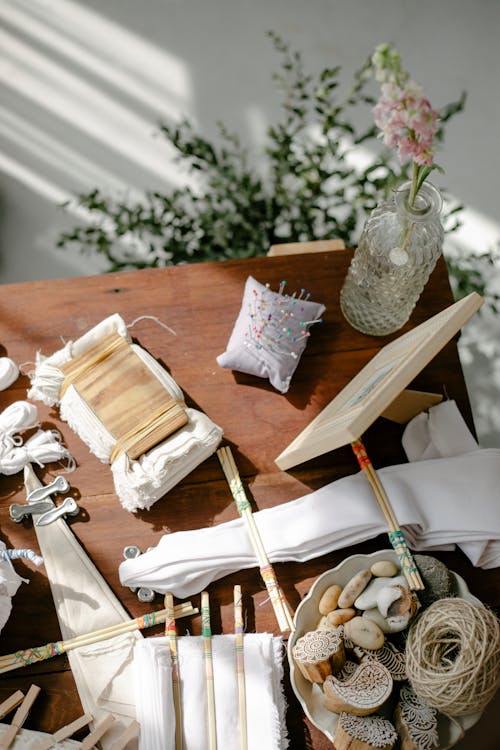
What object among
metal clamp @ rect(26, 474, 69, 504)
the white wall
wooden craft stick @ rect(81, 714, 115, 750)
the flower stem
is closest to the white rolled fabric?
metal clamp @ rect(26, 474, 69, 504)

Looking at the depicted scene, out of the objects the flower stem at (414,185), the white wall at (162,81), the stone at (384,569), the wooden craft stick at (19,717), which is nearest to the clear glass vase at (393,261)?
the flower stem at (414,185)

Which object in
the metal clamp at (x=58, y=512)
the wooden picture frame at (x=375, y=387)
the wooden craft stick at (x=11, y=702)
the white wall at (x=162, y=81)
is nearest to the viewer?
the wooden picture frame at (x=375, y=387)

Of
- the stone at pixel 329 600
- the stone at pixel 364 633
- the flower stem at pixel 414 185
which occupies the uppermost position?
the flower stem at pixel 414 185

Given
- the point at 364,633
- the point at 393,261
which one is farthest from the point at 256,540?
the point at 393,261

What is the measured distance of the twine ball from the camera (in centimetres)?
116

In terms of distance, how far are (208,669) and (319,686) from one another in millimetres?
229

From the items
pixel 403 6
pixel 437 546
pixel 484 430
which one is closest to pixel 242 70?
pixel 403 6

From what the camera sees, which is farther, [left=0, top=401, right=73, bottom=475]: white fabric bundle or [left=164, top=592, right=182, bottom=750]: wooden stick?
[left=0, top=401, right=73, bottom=475]: white fabric bundle

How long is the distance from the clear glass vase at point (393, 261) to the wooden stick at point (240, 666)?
694 mm

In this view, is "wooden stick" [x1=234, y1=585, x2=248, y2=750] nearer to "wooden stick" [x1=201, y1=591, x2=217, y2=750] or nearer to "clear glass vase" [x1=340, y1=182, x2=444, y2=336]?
"wooden stick" [x1=201, y1=591, x2=217, y2=750]

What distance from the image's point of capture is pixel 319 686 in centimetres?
132

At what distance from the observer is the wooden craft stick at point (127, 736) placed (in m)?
1.31

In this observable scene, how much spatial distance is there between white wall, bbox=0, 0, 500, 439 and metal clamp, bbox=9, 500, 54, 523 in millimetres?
1470

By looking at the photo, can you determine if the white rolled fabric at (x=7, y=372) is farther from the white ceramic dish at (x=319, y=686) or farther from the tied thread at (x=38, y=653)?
the white ceramic dish at (x=319, y=686)
